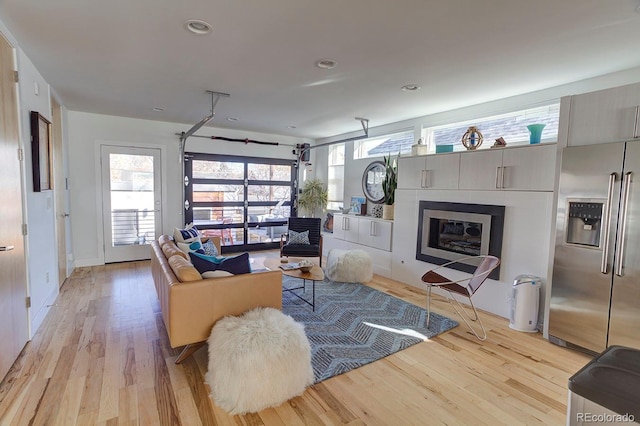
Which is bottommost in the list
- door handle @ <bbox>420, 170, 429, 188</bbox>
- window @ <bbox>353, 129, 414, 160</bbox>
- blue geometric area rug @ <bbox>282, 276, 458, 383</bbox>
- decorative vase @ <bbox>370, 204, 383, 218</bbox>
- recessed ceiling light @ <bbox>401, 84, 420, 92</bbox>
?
blue geometric area rug @ <bbox>282, 276, 458, 383</bbox>

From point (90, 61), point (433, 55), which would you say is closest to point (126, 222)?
point (90, 61)

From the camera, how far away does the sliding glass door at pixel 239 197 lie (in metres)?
6.18

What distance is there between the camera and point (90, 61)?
9.62ft

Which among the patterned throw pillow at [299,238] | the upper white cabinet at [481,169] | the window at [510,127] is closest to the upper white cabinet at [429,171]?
the upper white cabinet at [481,169]

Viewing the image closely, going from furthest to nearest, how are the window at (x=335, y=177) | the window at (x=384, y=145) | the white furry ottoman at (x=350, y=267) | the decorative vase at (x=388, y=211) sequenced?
1. the window at (x=335, y=177)
2. the window at (x=384, y=145)
3. the decorative vase at (x=388, y=211)
4. the white furry ottoman at (x=350, y=267)

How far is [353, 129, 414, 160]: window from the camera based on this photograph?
5.34 metres

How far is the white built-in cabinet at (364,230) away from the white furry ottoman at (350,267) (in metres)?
0.51

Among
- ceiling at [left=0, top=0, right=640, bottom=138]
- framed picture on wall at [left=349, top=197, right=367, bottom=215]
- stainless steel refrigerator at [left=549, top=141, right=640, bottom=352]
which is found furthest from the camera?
framed picture on wall at [left=349, top=197, right=367, bottom=215]

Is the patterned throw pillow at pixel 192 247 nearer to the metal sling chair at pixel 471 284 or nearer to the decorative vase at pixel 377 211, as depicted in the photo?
the metal sling chair at pixel 471 284

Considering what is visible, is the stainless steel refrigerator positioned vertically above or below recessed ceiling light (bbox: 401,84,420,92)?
below

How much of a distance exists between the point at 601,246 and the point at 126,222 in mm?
6578

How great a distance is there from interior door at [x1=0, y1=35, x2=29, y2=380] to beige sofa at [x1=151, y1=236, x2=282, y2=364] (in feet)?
3.45

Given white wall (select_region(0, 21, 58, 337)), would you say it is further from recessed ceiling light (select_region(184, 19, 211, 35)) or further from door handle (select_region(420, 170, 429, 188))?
door handle (select_region(420, 170, 429, 188))

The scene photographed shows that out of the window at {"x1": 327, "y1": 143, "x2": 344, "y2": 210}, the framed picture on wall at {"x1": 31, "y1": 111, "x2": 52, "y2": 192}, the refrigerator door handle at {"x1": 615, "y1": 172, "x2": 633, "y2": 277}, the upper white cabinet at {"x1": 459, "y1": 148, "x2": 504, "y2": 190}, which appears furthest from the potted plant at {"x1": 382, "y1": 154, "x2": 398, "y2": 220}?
the framed picture on wall at {"x1": 31, "y1": 111, "x2": 52, "y2": 192}
